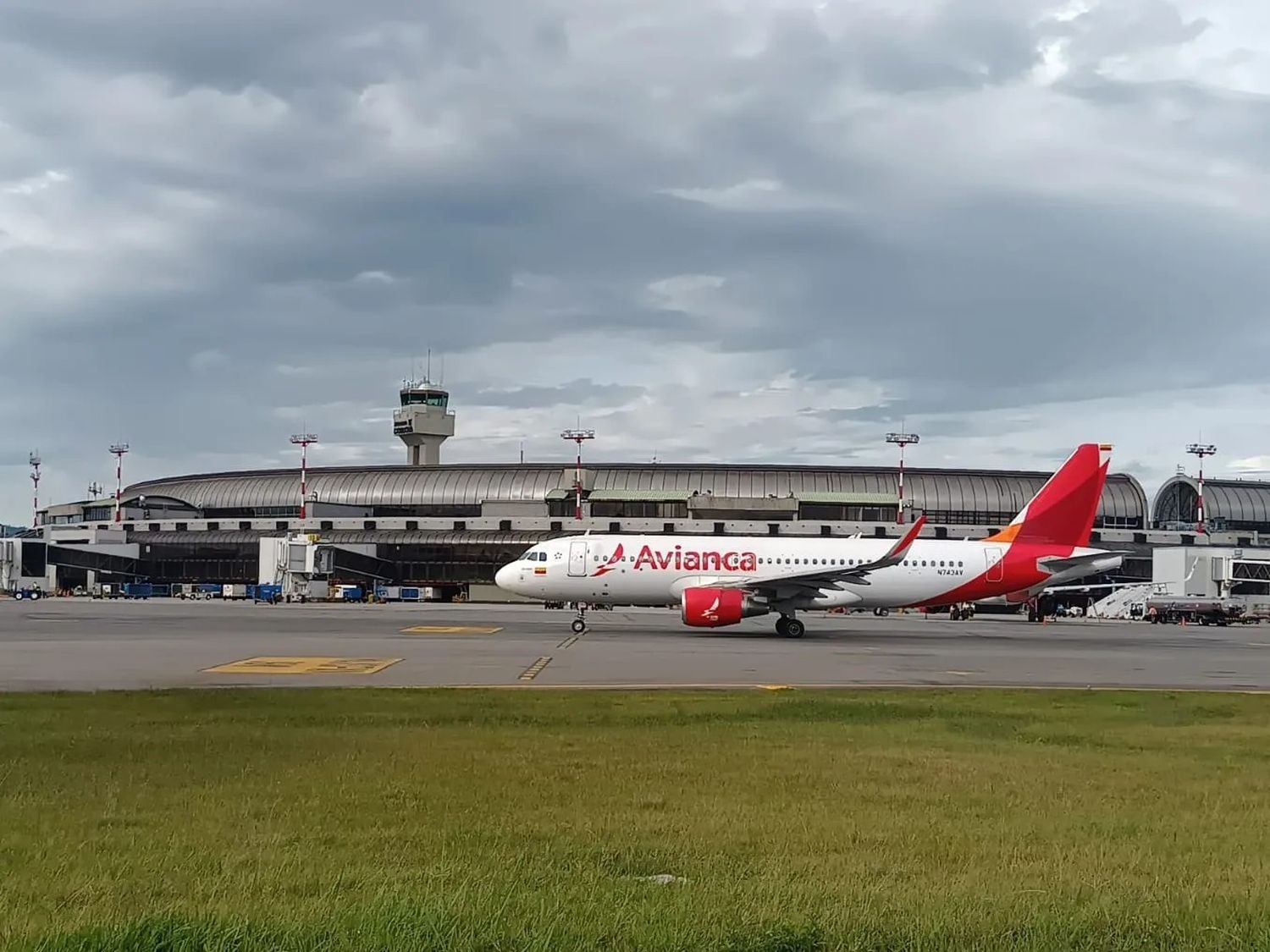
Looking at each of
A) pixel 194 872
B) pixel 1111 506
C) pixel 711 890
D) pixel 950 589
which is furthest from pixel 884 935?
pixel 1111 506

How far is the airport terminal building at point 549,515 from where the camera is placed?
116688mm

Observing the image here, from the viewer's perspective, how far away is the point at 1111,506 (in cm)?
12494

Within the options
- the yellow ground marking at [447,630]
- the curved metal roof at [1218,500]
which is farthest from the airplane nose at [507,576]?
the curved metal roof at [1218,500]

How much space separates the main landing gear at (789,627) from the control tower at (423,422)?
119 metres

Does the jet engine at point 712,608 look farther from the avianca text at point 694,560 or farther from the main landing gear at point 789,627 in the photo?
the avianca text at point 694,560

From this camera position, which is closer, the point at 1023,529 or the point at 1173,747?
the point at 1173,747

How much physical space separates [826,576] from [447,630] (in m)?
14.0

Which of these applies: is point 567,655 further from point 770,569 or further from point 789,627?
point 770,569

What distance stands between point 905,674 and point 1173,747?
40.3 feet

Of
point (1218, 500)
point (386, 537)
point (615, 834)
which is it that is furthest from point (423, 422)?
point (615, 834)

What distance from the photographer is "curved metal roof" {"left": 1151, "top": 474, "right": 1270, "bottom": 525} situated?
424 feet

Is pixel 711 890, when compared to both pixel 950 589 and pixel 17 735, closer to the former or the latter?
pixel 17 735

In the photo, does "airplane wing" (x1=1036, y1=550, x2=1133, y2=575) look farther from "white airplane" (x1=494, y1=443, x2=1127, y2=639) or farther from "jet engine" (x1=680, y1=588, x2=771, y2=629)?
"jet engine" (x1=680, y1=588, x2=771, y2=629)

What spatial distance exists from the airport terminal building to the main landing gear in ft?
224
